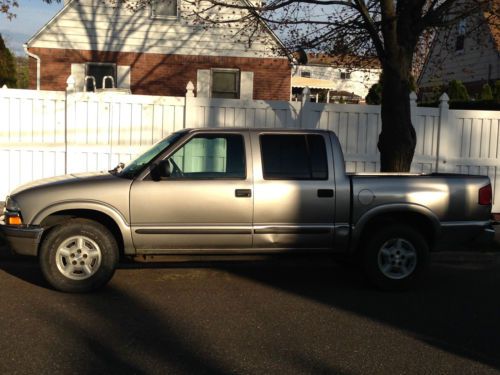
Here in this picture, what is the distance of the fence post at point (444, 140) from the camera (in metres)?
10.8

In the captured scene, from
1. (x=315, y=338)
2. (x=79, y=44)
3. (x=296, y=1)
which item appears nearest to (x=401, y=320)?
(x=315, y=338)

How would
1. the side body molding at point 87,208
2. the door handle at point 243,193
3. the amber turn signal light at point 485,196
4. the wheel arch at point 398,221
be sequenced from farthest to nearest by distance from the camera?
1. the amber turn signal light at point 485,196
2. the wheel arch at point 398,221
3. the door handle at point 243,193
4. the side body molding at point 87,208

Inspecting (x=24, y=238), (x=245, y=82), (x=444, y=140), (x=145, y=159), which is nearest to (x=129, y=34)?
(x=245, y=82)

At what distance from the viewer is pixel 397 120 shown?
29.5ft

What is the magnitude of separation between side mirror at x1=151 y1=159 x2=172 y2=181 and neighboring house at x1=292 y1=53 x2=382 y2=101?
558cm

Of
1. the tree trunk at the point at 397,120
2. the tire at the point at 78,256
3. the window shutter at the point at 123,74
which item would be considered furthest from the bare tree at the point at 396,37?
the window shutter at the point at 123,74

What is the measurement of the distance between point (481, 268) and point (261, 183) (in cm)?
366

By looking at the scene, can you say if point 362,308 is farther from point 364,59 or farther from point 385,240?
point 364,59

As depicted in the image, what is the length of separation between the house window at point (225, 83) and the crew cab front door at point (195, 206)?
10862 millimetres

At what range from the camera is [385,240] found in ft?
21.2

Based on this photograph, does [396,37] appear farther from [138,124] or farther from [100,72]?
[100,72]

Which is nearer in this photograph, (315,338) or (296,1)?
(315,338)

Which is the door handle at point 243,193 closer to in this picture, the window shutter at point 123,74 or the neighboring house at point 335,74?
the neighboring house at point 335,74

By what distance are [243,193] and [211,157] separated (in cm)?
59
